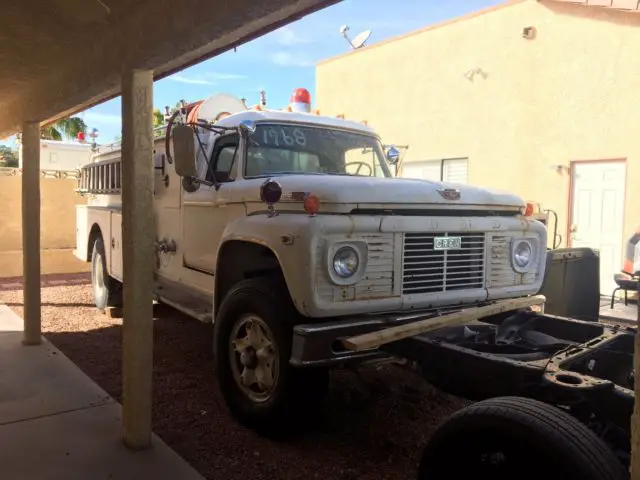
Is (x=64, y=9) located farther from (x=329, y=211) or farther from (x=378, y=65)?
(x=378, y=65)

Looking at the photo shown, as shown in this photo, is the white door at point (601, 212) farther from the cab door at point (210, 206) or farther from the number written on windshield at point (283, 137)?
the cab door at point (210, 206)

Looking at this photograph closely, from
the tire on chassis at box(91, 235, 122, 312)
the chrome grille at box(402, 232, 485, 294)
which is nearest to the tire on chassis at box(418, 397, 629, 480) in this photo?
the chrome grille at box(402, 232, 485, 294)

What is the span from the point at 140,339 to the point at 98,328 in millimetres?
3763

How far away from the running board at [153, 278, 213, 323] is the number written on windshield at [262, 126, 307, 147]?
4.76 feet

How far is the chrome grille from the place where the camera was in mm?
Result: 3730

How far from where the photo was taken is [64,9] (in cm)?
342

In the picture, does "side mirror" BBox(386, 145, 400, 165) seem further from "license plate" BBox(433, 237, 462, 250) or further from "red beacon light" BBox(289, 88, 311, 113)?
"license plate" BBox(433, 237, 462, 250)

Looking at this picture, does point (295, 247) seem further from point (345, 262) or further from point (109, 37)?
point (109, 37)

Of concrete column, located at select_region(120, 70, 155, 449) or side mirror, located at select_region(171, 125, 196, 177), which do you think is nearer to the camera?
concrete column, located at select_region(120, 70, 155, 449)

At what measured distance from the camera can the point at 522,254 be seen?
14.3 ft

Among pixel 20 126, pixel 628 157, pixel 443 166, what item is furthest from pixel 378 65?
pixel 20 126

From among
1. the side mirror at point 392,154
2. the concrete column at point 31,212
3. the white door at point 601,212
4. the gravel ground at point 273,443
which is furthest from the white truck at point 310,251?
the white door at point 601,212

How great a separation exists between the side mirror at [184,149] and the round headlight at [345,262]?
1.64 metres

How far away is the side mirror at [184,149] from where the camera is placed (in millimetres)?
4410
